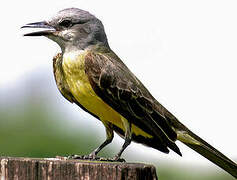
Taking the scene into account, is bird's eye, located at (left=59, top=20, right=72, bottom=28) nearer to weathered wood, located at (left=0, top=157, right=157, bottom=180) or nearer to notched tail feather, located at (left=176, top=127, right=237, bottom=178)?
notched tail feather, located at (left=176, top=127, right=237, bottom=178)

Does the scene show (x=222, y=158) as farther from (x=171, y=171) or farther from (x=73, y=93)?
(x=171, y=171)

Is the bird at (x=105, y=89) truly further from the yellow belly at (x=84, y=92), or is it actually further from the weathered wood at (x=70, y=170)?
the weathered wood at (x=70, y=170)

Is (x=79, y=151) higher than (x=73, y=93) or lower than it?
lower

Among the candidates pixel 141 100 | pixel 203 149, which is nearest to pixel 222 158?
pixel 203 149

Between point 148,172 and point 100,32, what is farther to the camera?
point 100,32

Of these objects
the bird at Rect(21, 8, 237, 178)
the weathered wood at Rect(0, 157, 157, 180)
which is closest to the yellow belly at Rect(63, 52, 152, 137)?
the bird at Rect(21, 8, 237, 178)

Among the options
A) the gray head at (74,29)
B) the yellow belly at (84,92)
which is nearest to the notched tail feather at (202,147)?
the yellow belly at (84,92)
